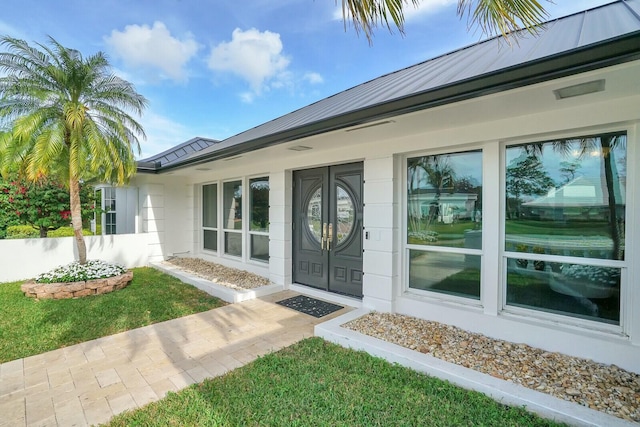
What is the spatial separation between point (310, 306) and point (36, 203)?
7427 millimetres

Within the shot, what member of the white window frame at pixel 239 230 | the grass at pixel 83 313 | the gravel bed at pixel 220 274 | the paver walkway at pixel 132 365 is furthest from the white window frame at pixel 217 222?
the paver walkway at pixel 132 365

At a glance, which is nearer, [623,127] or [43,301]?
[623,127]

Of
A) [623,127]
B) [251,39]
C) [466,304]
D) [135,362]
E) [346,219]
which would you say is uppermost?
[251,39]

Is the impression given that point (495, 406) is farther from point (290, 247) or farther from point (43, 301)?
point (43, 301)

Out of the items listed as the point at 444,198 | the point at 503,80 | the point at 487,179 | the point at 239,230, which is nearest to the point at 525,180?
the point at 487,179

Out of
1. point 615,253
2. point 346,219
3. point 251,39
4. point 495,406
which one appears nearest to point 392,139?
point 346,219

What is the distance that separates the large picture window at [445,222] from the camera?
3.93m

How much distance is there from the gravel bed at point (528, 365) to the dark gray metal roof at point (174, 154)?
6.80 metres

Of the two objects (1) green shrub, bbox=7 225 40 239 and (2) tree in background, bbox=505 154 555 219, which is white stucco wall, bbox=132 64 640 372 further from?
(1) green shrub, bbox=7 225 40 239

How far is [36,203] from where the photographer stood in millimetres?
7391

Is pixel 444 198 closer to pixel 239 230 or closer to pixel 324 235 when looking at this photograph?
pixel 324 235

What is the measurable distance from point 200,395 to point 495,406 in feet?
8.10

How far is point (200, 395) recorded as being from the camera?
2.64 m

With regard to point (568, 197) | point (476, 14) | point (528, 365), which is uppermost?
point (476, 14)
